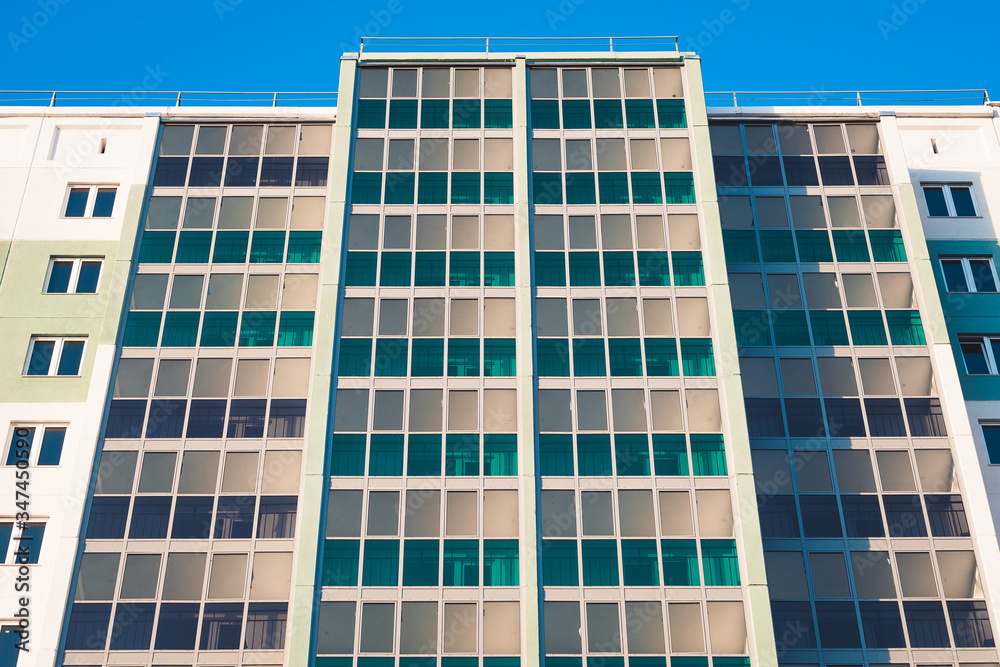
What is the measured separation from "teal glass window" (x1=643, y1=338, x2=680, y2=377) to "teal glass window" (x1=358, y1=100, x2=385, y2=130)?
45.3 ft

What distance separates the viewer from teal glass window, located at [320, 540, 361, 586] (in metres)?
29.8

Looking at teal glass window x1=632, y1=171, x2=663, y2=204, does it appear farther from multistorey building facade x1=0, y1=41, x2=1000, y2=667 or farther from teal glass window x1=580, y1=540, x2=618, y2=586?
teal glass window x1=580, y1=540, x2=618, y2=586

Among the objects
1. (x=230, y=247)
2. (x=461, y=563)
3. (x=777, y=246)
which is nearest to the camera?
(x=461, y=563)

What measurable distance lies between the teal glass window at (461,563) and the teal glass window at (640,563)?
176 inches

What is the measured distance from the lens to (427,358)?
33.5 m

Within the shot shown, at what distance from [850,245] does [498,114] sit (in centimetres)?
1444

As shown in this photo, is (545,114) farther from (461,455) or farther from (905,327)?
(905,327)

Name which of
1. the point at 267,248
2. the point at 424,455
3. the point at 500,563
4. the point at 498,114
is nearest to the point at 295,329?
the point at 267,248

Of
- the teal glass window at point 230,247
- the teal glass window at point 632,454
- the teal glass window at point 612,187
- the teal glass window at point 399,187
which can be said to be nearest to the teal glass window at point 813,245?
the teal glass window at point 612,187

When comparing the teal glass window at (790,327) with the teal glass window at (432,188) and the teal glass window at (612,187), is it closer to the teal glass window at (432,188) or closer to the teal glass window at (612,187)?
the teal glass window at (612,187)

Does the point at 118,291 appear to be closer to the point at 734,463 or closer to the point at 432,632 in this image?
the point at 432,632

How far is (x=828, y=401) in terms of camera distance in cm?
3509

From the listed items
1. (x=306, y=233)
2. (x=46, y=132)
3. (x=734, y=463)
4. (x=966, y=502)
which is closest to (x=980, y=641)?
(x=966, y=502)

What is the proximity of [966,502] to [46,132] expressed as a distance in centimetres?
3696
